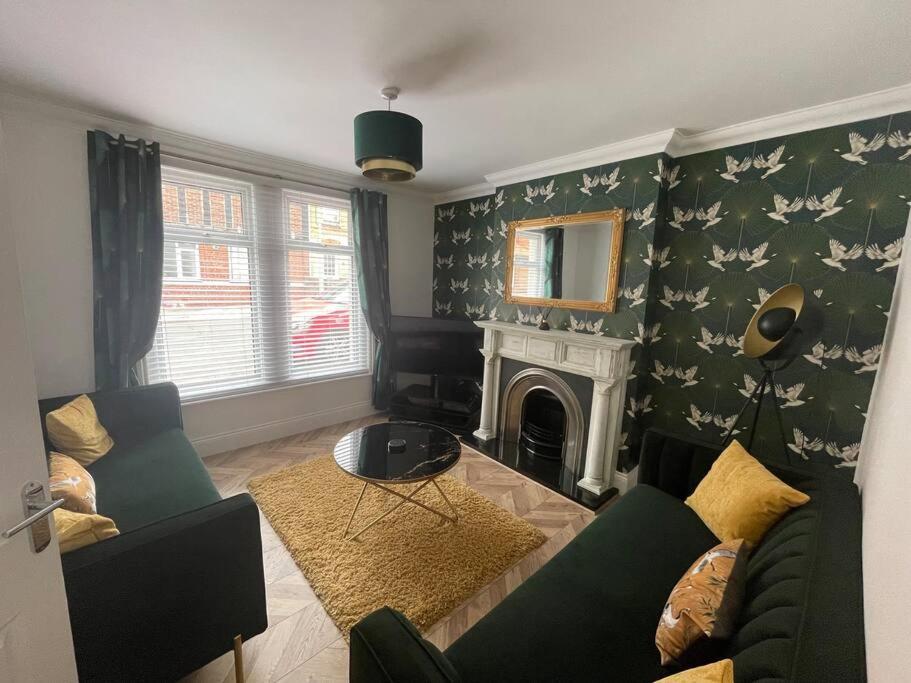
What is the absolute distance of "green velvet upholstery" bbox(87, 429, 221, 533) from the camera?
174cm

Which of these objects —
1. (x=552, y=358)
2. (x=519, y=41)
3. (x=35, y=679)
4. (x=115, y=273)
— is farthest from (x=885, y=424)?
(x=115, y=273)

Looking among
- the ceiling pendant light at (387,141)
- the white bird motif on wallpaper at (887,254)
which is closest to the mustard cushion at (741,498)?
the white bird motif on wallpaper at (887,254)

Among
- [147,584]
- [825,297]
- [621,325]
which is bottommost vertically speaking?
[147,584]

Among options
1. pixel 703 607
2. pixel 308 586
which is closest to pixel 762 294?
pixel 703 607

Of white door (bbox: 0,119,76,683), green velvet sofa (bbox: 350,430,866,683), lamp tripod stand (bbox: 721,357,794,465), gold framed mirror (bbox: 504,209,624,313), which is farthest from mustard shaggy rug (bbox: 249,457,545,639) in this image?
gold framed mirror (bbox: 504,209,624,313)

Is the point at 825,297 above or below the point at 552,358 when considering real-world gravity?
above

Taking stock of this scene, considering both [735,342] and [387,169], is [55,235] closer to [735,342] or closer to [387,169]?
[387,169]

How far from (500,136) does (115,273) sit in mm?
2873

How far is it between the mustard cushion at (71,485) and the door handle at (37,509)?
2.26 ft

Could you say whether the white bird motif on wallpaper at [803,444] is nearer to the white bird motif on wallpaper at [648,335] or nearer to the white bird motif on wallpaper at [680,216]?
the white bird motif on wallpaper at [648,335]

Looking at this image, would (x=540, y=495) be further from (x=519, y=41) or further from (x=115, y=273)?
(x=115, y=273)

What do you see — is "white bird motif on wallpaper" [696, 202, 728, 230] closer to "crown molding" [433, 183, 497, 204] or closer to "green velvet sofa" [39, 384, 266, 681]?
"crown molding" [433, 183, 497, 204]

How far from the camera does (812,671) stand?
721mm

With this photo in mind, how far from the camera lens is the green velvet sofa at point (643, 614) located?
0.82 metres
